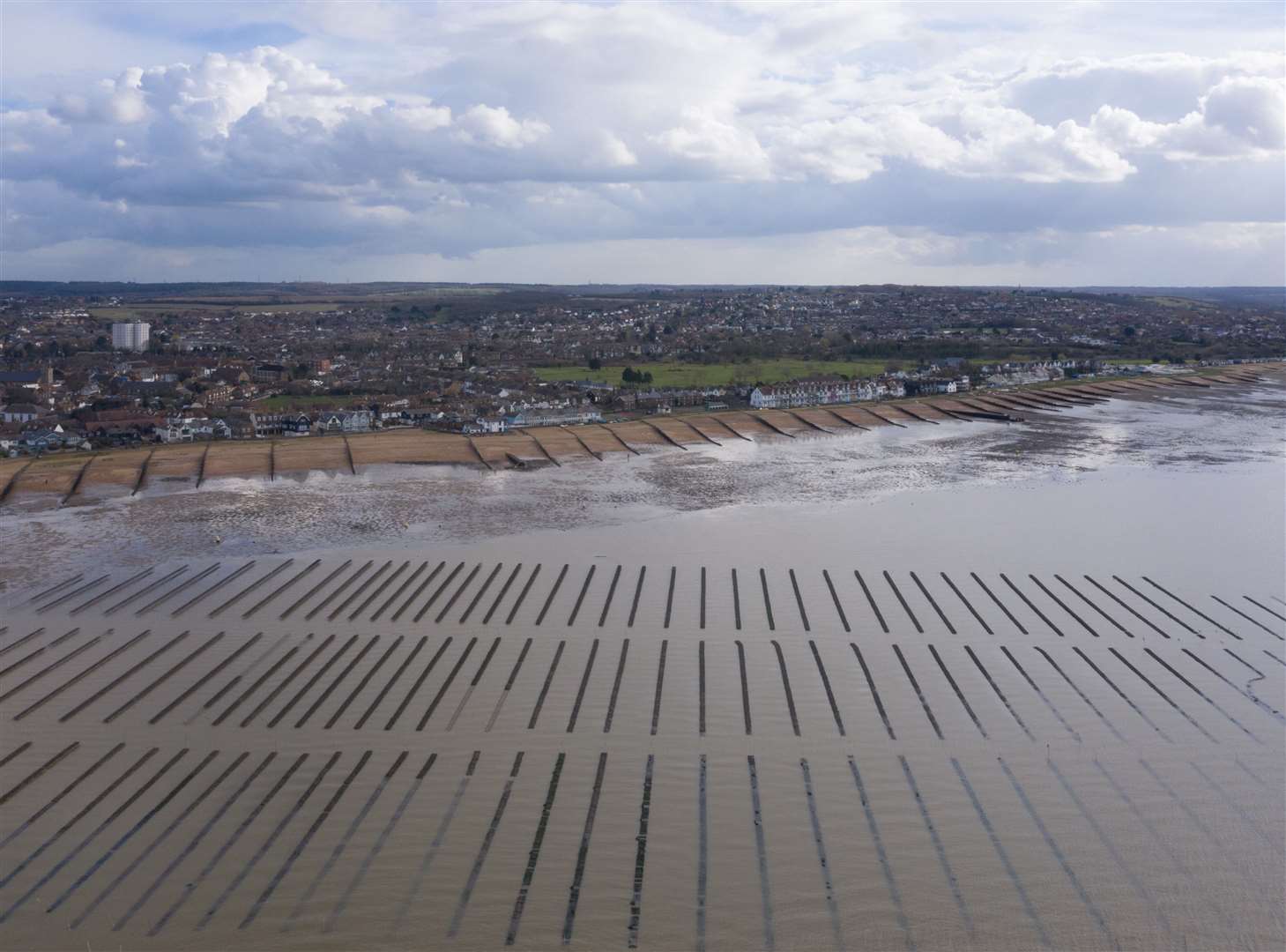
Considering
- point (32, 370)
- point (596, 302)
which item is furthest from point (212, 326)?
point (596, 302)

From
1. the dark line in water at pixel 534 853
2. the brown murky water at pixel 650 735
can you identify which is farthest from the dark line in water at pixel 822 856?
the dark line in water at pixel 534 853

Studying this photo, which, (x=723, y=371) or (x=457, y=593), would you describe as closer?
(x=457, y=593)

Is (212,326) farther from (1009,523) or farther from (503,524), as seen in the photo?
(1009,523)

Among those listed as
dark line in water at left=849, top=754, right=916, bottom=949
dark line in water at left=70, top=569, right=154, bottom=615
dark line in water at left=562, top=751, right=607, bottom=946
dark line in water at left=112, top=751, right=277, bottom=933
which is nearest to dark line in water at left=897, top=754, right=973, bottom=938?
dark line in water at left=849, top=754, right=916, bottom=949

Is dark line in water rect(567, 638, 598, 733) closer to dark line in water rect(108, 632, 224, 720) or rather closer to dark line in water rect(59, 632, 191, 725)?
dark line in water rect(108, 632, 224, 720)

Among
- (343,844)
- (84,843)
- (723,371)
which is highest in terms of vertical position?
(723,371)

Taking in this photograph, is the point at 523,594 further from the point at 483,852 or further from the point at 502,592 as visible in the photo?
the point at 483,852

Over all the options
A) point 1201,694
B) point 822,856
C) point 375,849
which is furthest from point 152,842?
point 1201,694
